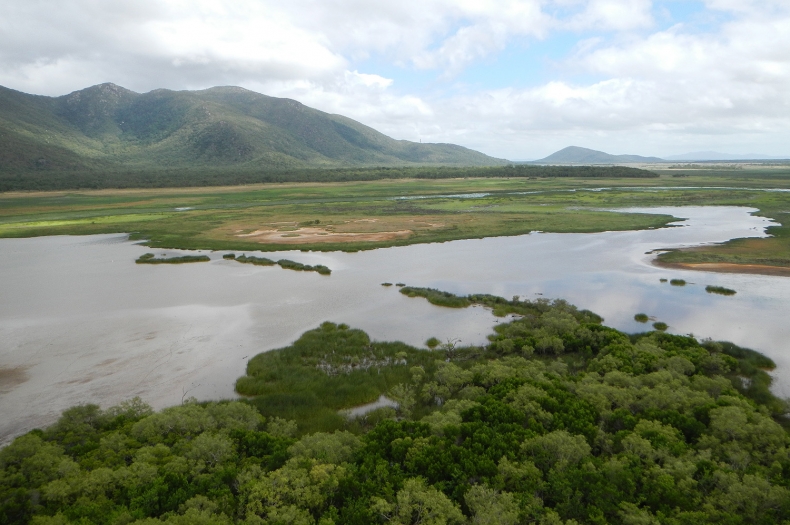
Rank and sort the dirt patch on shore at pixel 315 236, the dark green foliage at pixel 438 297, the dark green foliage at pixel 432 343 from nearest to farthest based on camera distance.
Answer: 1. the dark green foliage at pixel 432 343
2. the dark green foliage at pixel 438 297
3. the dirt patch on shore at pixel 315 236

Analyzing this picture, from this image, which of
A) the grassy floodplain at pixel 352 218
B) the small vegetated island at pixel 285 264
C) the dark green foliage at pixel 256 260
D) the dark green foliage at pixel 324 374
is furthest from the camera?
the grassy floodplain at pixel 352 218

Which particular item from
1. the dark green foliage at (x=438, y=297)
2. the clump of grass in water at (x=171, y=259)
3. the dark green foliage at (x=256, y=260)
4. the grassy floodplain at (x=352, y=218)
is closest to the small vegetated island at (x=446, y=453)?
the dark green foliage at (x=438, y=297)

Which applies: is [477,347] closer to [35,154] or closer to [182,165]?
[35,154]

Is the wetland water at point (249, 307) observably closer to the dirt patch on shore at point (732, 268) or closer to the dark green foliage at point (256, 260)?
the dark green foliage at point (256, 260)

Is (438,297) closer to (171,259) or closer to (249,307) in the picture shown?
(249,307)

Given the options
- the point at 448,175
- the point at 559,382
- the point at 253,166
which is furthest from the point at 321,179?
the point at 559,382

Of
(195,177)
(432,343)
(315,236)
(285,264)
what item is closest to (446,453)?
(432,343)
